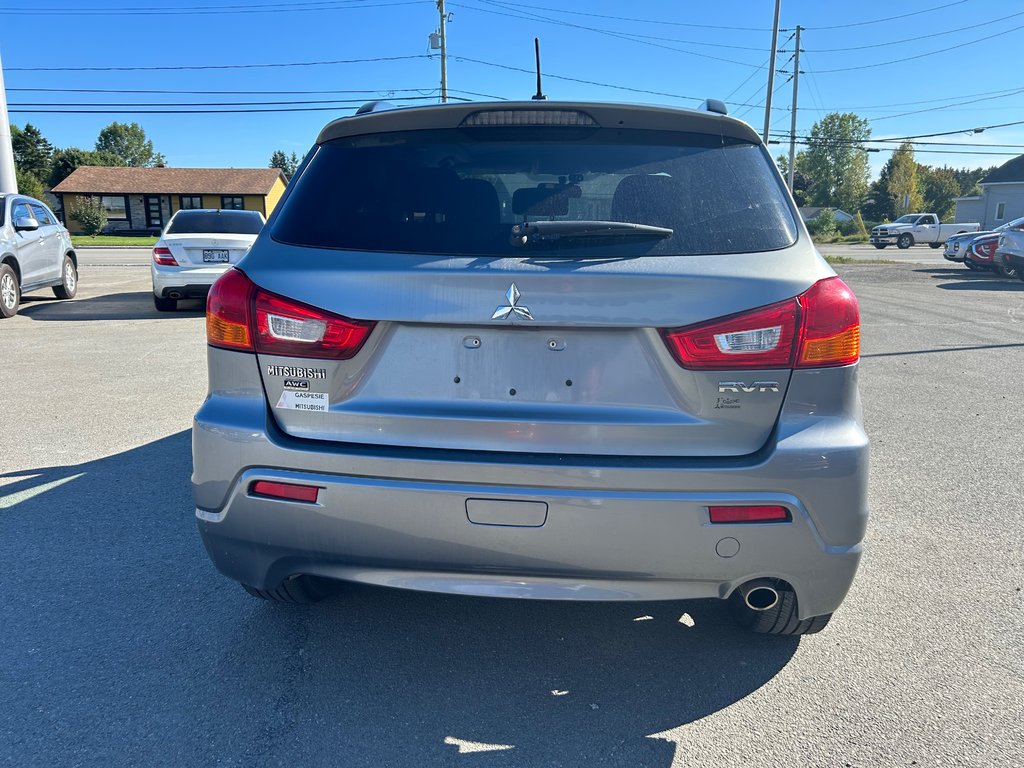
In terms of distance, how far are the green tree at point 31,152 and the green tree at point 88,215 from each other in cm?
2314

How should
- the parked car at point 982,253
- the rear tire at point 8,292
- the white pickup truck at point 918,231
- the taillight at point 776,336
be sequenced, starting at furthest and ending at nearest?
the white pickup truck at point 918,231 → the parked car at point 982,253 → the rear tire at point 8,292 → the taillight at point 776,336

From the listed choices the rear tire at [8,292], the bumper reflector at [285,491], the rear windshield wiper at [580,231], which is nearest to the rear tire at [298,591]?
the bumper reflector at [285,491]

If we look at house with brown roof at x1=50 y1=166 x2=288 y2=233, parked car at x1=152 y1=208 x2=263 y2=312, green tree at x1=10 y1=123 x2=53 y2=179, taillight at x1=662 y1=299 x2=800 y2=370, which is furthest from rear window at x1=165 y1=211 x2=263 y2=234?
green tree at x1=10 y1=123 x2=53 y2=179

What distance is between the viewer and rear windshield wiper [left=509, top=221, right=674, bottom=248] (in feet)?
7.62

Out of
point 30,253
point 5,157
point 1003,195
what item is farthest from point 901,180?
point 30,253

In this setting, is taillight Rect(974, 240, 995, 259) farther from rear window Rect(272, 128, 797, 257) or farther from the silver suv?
the silver suv

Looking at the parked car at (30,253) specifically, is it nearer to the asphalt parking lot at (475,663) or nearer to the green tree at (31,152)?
the asphalt parking lot at (475,663)

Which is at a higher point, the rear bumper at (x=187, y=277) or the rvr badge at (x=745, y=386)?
the rear bumper at (x=187, y=277)

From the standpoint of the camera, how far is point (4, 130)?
650 inches

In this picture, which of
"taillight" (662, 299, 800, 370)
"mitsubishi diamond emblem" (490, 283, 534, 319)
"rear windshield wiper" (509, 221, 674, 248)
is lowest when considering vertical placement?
"taillight" (662, 299, 800, 370)

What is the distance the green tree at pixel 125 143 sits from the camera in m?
103

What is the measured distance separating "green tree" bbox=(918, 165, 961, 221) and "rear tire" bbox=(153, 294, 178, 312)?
9372 cm

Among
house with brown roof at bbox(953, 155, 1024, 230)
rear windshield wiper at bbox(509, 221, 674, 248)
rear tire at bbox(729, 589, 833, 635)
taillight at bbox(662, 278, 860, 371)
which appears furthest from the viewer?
house with brown roof at bbox(953, 155, 1024, 230)

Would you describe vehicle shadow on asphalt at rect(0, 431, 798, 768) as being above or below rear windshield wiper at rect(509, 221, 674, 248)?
below
